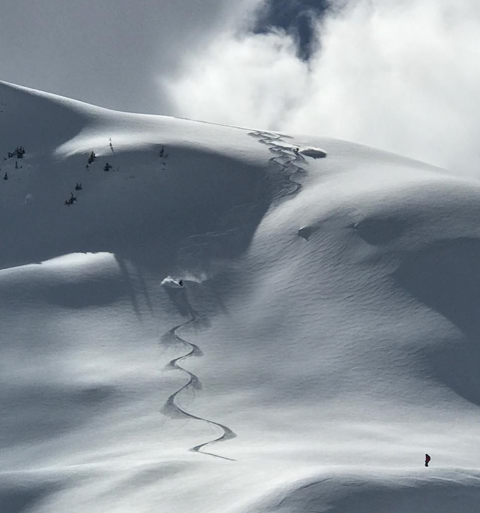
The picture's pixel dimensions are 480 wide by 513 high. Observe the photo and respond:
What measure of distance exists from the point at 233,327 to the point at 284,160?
26.3 ft

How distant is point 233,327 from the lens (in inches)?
711

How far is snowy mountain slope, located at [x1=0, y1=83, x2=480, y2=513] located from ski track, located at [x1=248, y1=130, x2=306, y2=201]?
0.27 ft

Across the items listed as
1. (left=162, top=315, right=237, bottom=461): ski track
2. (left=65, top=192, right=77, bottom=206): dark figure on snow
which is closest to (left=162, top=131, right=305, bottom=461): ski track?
(left=162, top=315, right=237, bottom=461): ski track

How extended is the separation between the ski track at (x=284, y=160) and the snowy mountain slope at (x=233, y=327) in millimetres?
84

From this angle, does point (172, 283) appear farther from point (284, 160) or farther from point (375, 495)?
point (375, 495)

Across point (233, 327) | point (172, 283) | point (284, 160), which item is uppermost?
point (284, 160)

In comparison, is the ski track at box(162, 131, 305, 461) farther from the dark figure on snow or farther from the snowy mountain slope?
the dark figure on snow

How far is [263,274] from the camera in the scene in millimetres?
19953

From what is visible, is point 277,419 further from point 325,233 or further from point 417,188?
point 417,188

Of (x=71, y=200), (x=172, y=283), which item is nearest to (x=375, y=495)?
(x=172, y=283)

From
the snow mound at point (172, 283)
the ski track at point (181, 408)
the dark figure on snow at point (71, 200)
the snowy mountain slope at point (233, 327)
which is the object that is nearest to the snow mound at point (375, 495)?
the snowy mountain slope at point (233, 327)

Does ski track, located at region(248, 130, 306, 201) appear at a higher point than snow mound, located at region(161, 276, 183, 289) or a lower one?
higher

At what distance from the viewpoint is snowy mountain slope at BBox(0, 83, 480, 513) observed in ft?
41.0

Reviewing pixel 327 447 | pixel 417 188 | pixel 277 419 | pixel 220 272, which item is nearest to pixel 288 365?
pixel 277 419
